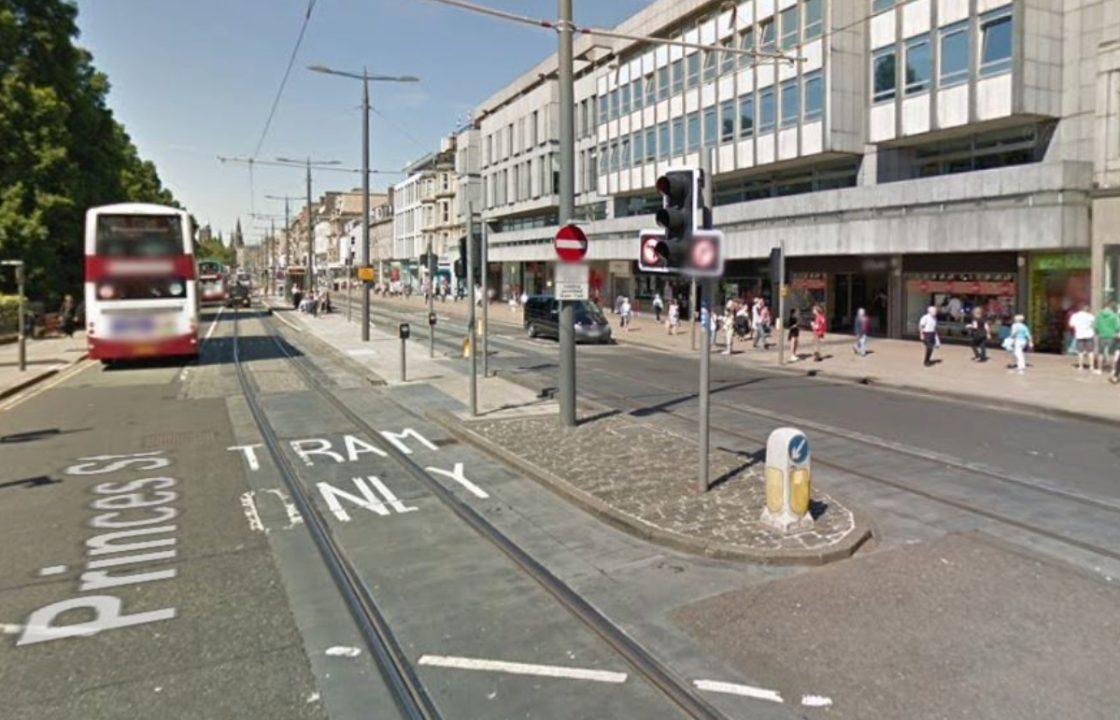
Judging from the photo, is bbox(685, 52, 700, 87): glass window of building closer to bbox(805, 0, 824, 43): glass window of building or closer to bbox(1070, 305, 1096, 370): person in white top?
bbox(805, 0, 824, 43): glass window of building

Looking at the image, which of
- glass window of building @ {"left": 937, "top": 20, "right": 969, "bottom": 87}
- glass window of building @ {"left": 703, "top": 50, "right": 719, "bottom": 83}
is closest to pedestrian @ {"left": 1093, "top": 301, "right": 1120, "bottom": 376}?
glass window of building @ {"left": 937, "top": 20, "right": 969, "bottom": 87}

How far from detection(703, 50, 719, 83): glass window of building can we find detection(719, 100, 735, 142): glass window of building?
168 centimetres

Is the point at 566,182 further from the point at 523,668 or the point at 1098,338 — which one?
the point at 1098,338

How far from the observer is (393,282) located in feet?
290

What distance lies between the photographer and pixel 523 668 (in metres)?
3.87

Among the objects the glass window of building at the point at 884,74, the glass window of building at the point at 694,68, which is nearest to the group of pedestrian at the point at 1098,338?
the glass window of building at the point at 884,74

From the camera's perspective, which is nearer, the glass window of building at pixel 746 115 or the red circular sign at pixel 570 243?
the red circular sign at pixel 570 243

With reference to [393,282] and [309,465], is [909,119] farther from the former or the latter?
[393,282]

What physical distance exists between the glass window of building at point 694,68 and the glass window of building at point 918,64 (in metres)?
11.7

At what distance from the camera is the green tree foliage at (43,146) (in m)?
26.9

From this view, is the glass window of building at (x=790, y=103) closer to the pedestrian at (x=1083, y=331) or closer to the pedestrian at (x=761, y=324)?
the pedestrian at (x=761, y=324)

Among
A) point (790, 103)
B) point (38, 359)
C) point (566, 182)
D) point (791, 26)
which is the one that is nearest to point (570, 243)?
point (566, 182)

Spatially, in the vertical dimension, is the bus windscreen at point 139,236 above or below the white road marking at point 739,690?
above

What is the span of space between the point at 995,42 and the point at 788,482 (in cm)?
2119
